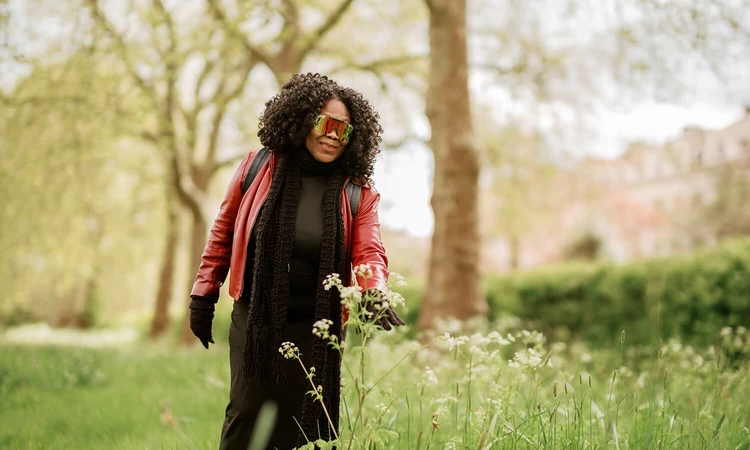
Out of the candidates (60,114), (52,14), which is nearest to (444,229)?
(60,114)

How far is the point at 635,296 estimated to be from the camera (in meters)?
8.91

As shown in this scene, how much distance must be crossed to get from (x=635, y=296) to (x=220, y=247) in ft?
25.0

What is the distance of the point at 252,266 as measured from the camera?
2955mm

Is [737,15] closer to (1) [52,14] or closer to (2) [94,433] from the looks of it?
(2) [94,433]

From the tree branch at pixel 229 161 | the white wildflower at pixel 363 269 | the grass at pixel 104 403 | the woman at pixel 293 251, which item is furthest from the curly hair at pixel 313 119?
the tree branch at pixel 229 161

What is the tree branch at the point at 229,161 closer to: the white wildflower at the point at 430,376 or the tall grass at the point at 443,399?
the tall grass at the point at 443,399

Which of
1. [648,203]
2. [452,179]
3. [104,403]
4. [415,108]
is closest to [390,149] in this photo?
[415,108]

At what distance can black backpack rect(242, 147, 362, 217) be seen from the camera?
9.85 feet

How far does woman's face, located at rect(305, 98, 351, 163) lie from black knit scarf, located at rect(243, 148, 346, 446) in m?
0.23

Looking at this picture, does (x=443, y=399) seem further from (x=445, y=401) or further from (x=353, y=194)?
(x=353, y=194)

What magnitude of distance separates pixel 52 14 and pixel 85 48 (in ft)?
6.20

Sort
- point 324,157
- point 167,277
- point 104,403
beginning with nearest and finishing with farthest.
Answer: point 324,157 < point 104,403 < point 167,277

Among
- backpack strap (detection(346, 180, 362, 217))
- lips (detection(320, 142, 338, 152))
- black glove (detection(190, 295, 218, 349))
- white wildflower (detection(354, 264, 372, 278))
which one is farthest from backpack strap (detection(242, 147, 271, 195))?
white wildflower (detection(354, 264, 372, 278))

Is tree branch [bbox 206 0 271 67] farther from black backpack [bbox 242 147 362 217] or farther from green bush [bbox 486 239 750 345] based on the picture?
black backpack [bbox 242 147 362 217]
